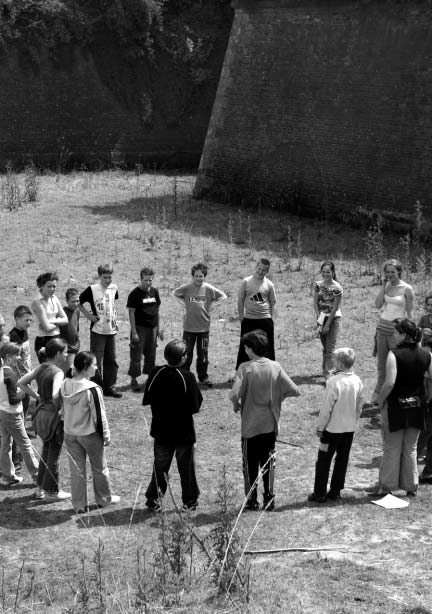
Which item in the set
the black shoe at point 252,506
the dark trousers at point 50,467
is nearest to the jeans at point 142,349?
the dark trousers at point 50,467

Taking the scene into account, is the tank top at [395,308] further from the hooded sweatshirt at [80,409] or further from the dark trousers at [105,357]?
the hooded sweatshirt at [80,409]

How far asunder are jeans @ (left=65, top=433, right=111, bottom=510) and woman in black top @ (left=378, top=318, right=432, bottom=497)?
2.44m

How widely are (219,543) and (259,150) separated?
1729cm

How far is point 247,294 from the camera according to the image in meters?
11.7

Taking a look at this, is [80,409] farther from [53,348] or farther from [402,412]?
[402,412]

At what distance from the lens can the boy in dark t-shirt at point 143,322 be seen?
37.8ft

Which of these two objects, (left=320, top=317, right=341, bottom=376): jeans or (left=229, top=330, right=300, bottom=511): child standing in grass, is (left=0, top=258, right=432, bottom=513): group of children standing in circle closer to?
(left=229, top=330, right=300, bottom=511): child standing in grass

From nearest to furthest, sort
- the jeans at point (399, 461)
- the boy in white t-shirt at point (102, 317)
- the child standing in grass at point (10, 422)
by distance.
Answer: the jeans at point (399, 461), the child standing in grass at point (10, 422), the boy in white t-shirt at point (102, 317)

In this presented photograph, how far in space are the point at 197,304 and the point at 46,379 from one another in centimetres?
351

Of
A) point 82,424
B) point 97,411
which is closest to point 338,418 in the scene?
point 97,411

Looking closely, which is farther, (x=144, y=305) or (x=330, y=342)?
(x=330, y=342)

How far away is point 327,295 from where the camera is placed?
11.8 metres

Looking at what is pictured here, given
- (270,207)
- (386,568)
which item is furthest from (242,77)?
(386,568)

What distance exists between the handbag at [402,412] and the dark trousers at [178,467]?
174 centimetres
